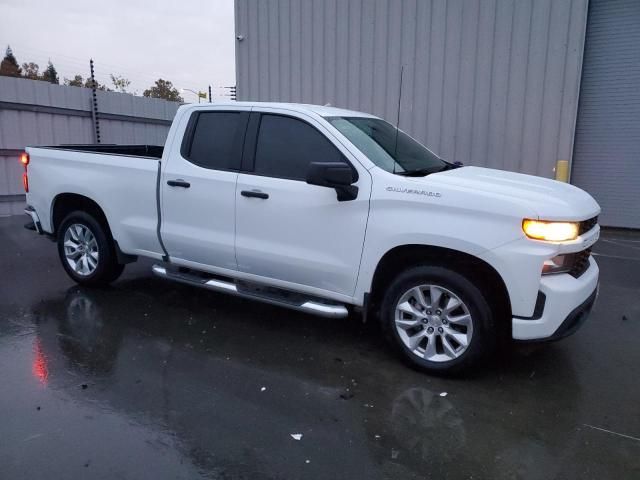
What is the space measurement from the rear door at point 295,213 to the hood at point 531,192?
0.72 m

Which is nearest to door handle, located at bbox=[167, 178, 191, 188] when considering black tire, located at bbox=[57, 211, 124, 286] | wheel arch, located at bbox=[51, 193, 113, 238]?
wheel arch, located at bbox=[51, 193, 113, 238]

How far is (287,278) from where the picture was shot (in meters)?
4.49

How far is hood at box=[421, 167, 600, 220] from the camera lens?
3.57 meters

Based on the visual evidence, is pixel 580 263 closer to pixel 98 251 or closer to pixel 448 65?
pixel 98 251

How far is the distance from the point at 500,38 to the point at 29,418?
8157 mm

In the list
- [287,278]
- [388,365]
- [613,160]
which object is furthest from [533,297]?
[613,160]

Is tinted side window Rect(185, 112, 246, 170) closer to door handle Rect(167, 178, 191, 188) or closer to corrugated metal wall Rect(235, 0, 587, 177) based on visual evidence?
door handle Rect(167, 178, 191, 188)

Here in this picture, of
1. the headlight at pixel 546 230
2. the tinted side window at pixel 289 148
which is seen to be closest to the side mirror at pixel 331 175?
the tinted side window at pixel 289 148

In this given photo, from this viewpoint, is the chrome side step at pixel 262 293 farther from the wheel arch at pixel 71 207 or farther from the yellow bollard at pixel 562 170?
the yellow bollard at pixel 562 170

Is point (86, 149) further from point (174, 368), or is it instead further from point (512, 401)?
point (512, 401)

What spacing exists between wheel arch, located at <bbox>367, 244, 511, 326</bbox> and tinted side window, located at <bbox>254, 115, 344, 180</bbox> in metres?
0.90

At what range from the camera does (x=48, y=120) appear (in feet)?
36.2

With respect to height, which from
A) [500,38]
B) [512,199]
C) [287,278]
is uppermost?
[500,38]

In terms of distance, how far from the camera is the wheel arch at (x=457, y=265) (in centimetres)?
378
